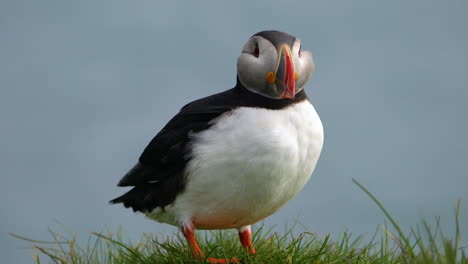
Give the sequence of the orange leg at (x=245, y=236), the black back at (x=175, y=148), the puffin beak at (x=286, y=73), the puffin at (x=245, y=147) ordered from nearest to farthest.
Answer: the puffin beak at (x=286, y=73) → the puffin at (x=245, y=147) → the black back at (x=175, y=148) → the orange leg at (x=245, y=236)

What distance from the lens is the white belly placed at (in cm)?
363

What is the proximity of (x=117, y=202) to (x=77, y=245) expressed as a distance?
486 millimetres

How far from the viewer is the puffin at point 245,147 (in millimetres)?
3621

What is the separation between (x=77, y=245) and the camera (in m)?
4.57

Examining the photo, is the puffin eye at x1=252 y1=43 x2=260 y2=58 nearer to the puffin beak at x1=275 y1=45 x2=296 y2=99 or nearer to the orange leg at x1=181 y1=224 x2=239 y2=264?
the puffin beak at x1=275 y1=45 x2=296 y2=99

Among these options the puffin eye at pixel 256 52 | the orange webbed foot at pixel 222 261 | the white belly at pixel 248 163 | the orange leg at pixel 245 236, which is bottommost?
the orange webbed foot at pixel 222 261

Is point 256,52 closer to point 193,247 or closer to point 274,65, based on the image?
point 274,65

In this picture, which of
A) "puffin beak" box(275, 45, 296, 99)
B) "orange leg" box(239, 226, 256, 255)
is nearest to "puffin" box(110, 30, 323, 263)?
"puffin beak" box(275, 45, 296, 99)

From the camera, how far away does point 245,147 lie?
142 inches

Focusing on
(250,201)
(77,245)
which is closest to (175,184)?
(250,201)

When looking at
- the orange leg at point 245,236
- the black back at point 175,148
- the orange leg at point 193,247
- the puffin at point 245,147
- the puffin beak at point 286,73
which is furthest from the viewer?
the orange leg at point 245,236

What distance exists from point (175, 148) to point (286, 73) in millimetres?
872

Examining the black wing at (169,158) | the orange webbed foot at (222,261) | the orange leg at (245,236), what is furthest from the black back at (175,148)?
the orange leg at (245,236)

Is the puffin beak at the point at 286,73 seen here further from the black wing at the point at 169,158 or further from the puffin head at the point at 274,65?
the black wing at the point at 169,158
